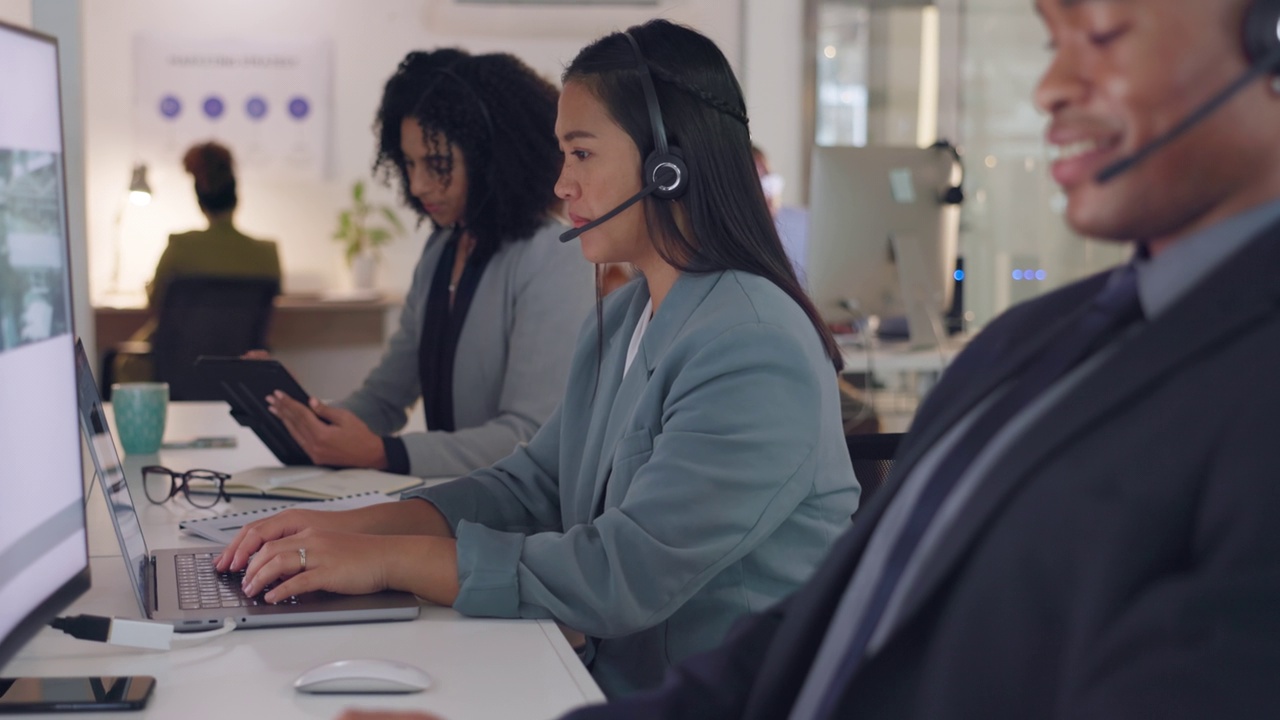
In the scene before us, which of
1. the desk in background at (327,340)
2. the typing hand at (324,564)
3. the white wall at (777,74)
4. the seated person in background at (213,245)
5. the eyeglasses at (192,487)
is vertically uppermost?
the white wall at (777,74)

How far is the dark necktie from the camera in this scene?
66cm

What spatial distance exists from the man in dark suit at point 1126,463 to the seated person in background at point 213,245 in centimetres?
409

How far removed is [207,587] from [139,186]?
446cm

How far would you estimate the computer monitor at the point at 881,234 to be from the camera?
352cm

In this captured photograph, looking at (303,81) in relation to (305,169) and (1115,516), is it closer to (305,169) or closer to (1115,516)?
(305,169)

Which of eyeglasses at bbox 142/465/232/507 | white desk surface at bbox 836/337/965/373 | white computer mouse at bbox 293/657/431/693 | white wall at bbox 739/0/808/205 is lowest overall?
white desk surface at bbox 836/337/965/373

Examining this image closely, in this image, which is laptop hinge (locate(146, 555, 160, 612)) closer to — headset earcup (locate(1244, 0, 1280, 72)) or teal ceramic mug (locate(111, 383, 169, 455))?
teal ceramic mug (locate(111, 383, 169, 455))

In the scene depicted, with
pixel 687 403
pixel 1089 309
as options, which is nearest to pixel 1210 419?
pixel 1089 309

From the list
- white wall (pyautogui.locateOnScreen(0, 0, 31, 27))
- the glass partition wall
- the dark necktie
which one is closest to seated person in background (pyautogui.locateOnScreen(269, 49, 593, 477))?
white wall (pyautogui.locateOnScreen(0, 0, 31, 27))

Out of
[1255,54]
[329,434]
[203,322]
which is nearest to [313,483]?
[329,434]

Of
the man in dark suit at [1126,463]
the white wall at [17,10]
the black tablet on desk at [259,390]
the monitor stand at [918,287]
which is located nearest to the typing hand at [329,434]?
the black tablet on desk at [259,390]

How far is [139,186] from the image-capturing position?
527 centimetres

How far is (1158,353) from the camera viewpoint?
58 centimetres

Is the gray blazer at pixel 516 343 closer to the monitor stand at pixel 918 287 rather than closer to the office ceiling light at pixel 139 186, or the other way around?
the monitor stand at pixel 918 287
